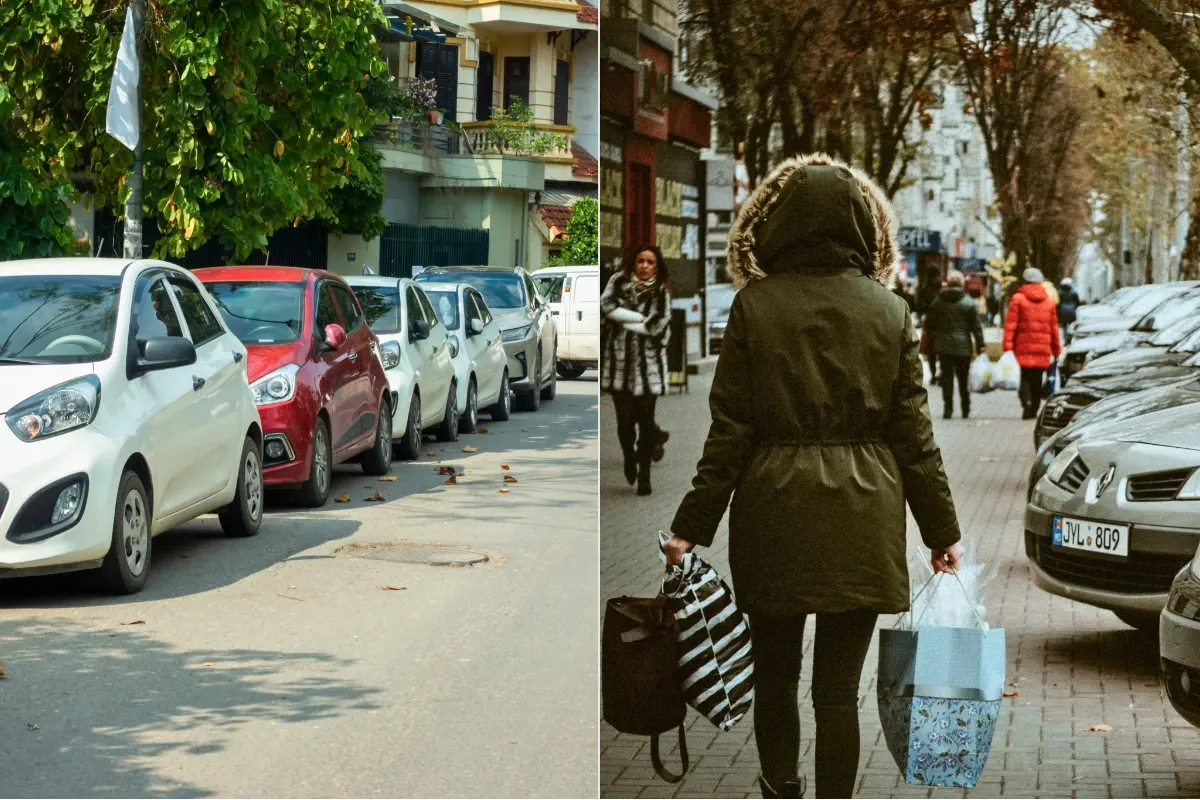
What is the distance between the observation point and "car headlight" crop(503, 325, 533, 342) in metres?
21.6

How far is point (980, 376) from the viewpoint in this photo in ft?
18.4

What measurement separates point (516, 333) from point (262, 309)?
8488mm

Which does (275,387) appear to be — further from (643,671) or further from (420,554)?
(643,671)

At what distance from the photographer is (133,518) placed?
8.79 m

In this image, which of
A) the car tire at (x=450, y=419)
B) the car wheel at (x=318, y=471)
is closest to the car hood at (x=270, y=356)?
the car wheel at (x=318, y=471)

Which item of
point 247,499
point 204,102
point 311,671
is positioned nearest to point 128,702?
point 311,671

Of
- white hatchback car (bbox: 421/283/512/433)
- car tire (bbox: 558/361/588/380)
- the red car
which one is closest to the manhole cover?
the red car

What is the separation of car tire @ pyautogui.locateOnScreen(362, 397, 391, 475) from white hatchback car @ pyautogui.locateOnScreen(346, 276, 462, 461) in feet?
1.88

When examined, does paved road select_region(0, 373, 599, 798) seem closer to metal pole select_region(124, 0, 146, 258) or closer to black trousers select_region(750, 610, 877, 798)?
black trousers select_region(750, 610, 877, 798)

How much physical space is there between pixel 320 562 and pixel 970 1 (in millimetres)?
5811

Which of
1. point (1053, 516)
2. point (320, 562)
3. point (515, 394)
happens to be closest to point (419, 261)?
point (515, 394)

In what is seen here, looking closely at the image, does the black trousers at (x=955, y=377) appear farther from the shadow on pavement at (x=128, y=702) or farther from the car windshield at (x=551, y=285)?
the car windshield at (x=551, y=285)

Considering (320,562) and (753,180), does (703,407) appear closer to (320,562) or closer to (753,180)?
(753,180)

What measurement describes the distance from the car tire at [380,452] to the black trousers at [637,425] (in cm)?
927
